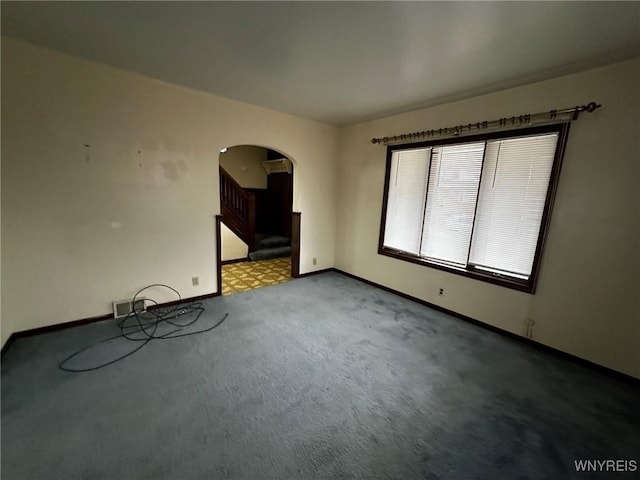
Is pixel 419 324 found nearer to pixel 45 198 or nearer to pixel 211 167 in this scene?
pixel 211 167

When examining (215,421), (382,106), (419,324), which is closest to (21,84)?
(215,421)

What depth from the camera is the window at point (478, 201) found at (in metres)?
2.53

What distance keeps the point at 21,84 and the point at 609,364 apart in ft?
18.3

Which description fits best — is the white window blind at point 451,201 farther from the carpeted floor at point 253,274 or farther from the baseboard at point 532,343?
the carpeted floor at point 253,274

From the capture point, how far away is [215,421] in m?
1.63

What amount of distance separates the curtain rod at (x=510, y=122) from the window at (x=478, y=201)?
→ 0.26ft

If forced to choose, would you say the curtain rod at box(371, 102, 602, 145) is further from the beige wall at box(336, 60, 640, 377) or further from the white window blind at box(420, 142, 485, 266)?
the white window blind at box(420, 142, 485, 266)

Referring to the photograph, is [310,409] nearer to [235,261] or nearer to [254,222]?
[235,261]

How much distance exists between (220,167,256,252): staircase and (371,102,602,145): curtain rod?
3.36 m

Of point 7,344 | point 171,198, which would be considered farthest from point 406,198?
point 7,344

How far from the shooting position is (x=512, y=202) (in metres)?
2.69

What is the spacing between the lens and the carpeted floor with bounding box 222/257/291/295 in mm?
4053

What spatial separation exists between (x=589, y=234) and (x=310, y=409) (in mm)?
2773

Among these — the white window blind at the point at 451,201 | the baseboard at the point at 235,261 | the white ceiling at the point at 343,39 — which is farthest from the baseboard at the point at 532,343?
the baseboard at the point at 235,261
